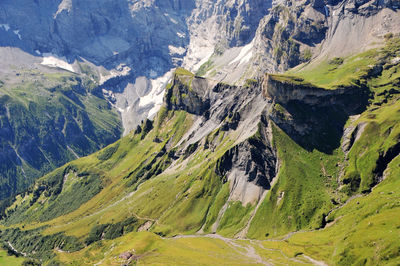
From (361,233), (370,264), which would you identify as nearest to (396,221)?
(361,233)

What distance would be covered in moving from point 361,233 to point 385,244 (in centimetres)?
2319

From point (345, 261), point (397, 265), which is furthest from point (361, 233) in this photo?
point (397, 265)

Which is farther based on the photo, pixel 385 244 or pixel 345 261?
pixel 345 261

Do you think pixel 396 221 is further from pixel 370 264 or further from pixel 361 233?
pixel 370 264

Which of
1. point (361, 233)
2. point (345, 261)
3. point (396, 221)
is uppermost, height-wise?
point (396, 221)

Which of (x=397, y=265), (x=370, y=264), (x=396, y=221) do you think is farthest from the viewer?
(x=396, y=221)

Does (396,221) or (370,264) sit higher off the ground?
(396,221)

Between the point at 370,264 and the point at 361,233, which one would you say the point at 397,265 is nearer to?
the point at 370,264

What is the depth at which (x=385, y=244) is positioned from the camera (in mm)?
174750

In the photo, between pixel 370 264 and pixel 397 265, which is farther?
Answer: pixel 370 264

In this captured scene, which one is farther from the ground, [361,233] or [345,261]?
[361,233]

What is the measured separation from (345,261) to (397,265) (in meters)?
33.8

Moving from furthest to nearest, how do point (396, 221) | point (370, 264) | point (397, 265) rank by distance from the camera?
point (396, 221) < point (370, 264) < point (397, 265)

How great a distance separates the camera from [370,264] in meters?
174
